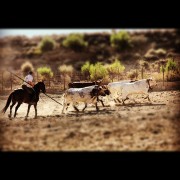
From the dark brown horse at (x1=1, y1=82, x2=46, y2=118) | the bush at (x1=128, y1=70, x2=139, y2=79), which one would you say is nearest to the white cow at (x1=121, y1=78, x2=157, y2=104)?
the bush at (x1=128, y1=70, x2=139, y2=79)

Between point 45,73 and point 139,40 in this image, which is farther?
point 139,40

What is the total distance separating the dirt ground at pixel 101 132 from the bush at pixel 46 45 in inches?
316

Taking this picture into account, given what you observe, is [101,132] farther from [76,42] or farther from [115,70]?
[76,42]

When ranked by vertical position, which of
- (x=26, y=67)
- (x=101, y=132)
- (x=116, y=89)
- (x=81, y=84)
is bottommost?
(x=101, y=132)

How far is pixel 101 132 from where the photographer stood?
713 cm

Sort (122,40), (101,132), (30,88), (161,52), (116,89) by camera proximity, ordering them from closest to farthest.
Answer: (101,132)
(30,88)
(116,89)
(161,52)
(122,40)

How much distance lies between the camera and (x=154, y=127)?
6965 millimetres

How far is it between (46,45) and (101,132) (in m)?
9.70

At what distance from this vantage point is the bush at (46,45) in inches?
627

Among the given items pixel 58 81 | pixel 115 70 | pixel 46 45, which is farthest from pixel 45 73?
pixel 46 45

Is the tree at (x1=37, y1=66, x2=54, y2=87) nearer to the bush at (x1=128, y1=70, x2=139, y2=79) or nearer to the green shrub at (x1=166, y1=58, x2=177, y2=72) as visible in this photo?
the bush at (x1=128, y1=70, x2=139, y2=79)
